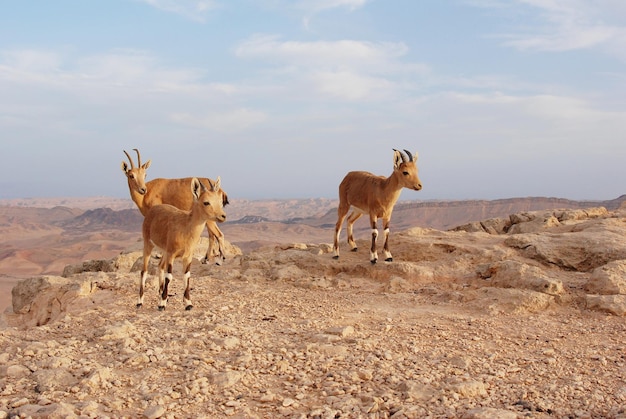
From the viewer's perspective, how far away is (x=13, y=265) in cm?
4809

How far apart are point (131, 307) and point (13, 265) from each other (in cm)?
4612

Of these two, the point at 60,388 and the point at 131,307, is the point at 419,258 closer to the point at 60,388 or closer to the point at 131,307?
Answer: the point at 131,307

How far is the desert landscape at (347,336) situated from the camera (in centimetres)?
516

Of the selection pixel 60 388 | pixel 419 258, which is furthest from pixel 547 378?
pixel 419 258

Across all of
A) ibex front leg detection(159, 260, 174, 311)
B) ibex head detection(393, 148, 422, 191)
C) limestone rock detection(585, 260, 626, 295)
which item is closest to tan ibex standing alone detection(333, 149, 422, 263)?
ibex head detection(393, 148, 422, 191)

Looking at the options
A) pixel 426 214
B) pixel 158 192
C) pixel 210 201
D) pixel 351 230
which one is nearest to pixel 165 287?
pixel 210 201

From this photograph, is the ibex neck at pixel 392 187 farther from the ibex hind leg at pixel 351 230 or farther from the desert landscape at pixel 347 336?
the desert landscape at pixel 347 336

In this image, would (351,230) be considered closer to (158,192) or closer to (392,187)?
(392,187)

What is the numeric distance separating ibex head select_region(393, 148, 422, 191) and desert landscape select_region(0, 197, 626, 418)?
1764mm

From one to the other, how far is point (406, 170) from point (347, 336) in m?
5.57

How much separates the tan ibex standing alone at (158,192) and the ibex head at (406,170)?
168 inches

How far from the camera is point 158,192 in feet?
44.4

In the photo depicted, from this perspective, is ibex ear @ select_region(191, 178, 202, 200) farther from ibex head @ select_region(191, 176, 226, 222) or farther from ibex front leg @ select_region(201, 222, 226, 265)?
ibex front leg @ select_region(201, 222, 226, 265)

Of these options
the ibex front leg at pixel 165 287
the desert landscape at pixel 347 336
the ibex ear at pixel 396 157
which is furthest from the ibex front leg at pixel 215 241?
the ibex ear at pixel 396 157
